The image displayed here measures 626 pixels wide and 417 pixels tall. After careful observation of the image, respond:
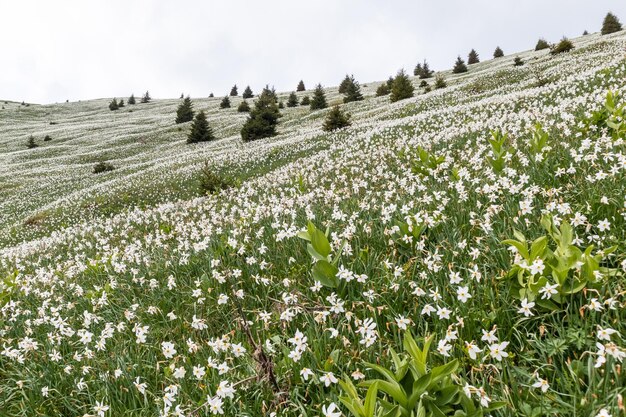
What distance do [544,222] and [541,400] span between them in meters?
1.86

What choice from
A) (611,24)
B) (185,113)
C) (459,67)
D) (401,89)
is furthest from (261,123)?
(611,24)

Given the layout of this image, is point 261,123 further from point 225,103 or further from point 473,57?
point 473,57

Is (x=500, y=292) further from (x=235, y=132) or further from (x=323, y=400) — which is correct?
(x=235, y=132)

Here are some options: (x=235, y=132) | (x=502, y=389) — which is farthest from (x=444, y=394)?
(x=235, y=132)

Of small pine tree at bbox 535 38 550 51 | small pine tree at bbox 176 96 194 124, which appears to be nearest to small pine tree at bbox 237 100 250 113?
small pine tree at bbox 176 96 194 124

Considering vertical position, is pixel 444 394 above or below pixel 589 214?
below

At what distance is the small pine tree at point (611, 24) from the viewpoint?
2157 inches

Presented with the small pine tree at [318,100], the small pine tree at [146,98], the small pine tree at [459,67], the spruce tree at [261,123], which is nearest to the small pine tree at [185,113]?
the small pine tree at [318,100]

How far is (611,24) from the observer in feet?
182

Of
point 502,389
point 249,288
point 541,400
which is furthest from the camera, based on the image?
point 249,288

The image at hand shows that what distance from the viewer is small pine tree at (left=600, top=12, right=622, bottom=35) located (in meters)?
54.8

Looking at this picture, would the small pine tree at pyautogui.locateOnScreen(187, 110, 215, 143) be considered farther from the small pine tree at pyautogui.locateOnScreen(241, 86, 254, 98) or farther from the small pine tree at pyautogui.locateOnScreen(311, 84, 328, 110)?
the small pine tree at pyautogui.locateOnScreen(241, 86, 254, 98)

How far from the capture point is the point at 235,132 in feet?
155

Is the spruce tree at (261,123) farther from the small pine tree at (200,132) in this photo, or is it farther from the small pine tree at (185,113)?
the small pine tree at (185,113)
